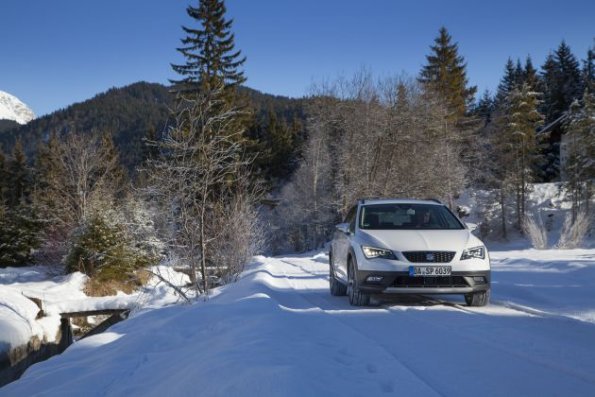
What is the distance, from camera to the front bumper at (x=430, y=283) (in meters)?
7.00

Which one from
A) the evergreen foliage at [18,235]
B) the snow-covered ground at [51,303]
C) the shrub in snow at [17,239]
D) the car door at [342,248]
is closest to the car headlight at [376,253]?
the car door at [342,248]

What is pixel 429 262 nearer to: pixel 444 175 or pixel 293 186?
pixel 444 175

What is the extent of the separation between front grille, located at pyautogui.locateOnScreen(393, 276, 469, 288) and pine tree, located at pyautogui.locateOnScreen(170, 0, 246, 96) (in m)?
29.4

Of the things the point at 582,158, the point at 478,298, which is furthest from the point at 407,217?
the point at 582,158

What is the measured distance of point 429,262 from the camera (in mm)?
7023

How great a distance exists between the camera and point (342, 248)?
8.88m

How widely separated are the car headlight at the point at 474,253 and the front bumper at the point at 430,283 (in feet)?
0.77

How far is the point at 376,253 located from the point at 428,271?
793 mm

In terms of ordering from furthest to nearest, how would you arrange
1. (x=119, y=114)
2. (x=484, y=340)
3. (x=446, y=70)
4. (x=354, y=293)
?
(x=119, y=114), (x=446, y=70), (x=354, y=293), (x=484, y=340)

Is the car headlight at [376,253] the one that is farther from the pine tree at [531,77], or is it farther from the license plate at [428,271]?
the pine tree at [531,77]

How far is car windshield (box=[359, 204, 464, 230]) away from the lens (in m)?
8.27

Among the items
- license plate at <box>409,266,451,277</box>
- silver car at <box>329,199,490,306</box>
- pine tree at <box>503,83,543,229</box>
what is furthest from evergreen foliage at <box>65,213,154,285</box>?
pine tree at <box>503,83,543,229</box>

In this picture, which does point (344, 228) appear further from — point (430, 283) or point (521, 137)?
point (521, 137)

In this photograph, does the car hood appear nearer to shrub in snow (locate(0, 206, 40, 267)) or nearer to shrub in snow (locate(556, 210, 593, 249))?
shrub in snow (locate(556, 210, 593, 249))
